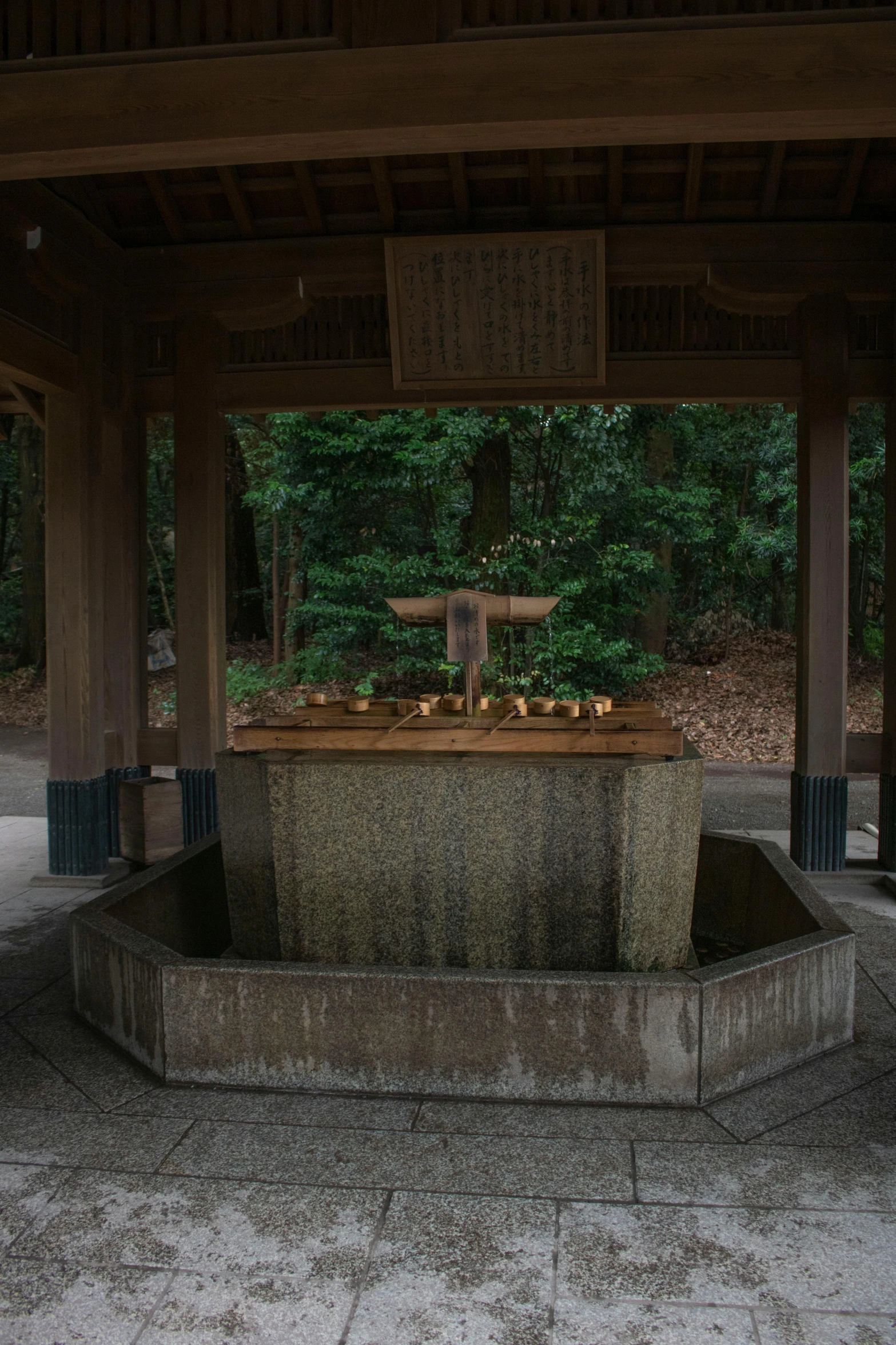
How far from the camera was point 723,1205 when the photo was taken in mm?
2387

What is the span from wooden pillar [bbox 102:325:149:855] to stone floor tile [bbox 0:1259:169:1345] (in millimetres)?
4143

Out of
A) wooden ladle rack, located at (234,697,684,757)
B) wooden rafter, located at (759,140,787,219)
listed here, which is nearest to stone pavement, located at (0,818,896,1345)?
wooden ladle rack, located at (234,697,684,757)

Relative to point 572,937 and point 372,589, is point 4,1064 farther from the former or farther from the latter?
point 372,589

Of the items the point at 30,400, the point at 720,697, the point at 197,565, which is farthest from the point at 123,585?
the point at 720,697

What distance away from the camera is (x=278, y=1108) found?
2.89 m

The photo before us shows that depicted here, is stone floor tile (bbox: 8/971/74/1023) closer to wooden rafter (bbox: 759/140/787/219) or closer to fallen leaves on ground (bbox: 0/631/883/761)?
wooden rafter (bbox: 759/140/787/219)

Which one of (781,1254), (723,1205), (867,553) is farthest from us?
(867,553)

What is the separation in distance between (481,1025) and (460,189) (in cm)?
433

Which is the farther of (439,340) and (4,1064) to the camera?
(439,340)

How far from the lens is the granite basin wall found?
132 inches

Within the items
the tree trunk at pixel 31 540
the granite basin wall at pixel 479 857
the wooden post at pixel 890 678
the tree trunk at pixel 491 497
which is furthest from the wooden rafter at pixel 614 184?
the tree trunk at pixel 31 540

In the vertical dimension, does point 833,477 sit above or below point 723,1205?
above

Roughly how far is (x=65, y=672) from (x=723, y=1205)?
4.56 m

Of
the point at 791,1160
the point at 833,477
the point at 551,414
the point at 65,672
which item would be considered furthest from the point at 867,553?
the point at 791,1160
